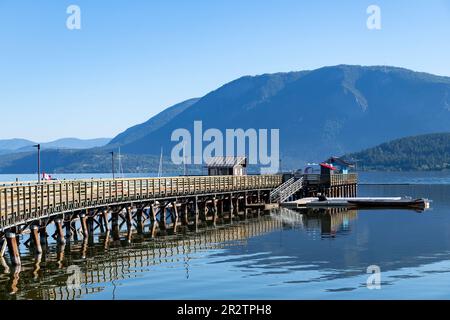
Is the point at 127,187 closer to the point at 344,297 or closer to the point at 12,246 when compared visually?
the point at 12,246

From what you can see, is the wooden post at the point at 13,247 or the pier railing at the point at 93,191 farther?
the pier railing at the point at 93,191

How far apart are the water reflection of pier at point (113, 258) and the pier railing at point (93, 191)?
122 inches

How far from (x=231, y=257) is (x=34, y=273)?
1269cm

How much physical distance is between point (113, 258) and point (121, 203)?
18013mm

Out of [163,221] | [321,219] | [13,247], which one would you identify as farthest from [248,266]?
[321,219]

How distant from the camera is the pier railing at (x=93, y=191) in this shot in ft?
148

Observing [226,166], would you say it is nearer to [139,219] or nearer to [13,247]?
[139,219]

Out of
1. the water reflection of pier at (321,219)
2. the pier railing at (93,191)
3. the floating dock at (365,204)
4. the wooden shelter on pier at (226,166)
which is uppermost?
the wooden shelter on pier at (226,166)

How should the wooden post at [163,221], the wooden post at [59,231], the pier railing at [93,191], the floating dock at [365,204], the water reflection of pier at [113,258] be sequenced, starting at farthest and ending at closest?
the floating dock at [365,204] → the wooden post at [163,221] → the wooden post at [59,231] → the pier railing at [93,191] → the water reflection of pier at [113,258]

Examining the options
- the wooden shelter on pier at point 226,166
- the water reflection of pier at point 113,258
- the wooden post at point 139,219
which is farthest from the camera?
the wooden shelter on pier at point 226,166

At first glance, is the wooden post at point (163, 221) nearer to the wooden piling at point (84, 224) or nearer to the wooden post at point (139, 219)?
the wooden post at point (139, 219)

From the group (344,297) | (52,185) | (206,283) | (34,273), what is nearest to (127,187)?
(52,185)

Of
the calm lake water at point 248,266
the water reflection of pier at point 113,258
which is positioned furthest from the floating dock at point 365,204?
the calm lake water at point 248,266

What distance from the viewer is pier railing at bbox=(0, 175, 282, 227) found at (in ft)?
148
